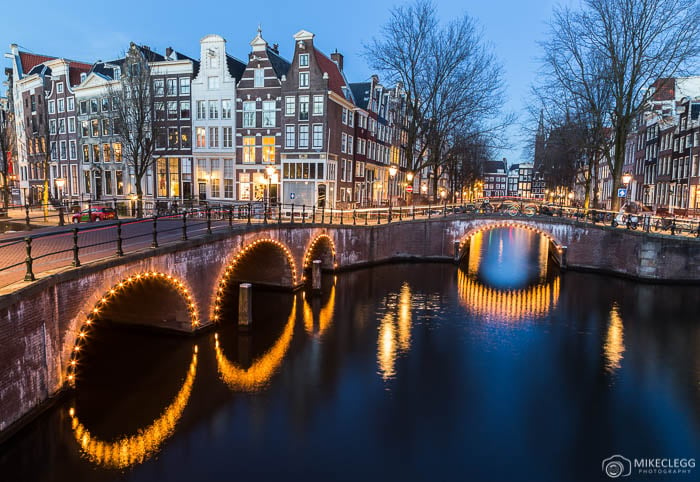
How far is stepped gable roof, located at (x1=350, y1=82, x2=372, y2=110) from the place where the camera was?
158 feet

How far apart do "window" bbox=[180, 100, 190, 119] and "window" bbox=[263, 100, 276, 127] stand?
773cm

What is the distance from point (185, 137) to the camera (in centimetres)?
4312

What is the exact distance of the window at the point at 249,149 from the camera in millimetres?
41281

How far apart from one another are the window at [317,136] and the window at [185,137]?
40.6 feet

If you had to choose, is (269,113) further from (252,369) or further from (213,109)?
(252,369)

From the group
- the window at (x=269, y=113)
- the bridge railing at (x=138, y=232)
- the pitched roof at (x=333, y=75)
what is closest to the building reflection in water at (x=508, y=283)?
the bridge railing at (x=138, y=232)

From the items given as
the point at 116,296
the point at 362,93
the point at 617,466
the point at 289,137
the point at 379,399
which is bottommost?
the point at 617,466

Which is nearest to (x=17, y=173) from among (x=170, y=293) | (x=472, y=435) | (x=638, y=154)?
(x=170, y=293)

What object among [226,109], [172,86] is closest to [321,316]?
[226,109]

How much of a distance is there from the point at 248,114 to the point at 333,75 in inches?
334

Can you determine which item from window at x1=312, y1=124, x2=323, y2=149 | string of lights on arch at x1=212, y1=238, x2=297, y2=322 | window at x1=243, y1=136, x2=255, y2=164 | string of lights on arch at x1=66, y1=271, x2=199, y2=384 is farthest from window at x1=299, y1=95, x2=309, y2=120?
string of lights on arch at x1=66, y1=271, x2=199, y2=384

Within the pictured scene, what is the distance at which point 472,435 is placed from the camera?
11.6 meters

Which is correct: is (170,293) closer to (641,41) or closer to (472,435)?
(472,435)

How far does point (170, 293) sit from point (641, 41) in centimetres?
3161
